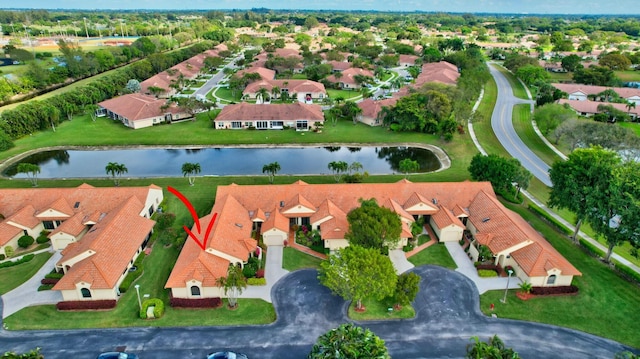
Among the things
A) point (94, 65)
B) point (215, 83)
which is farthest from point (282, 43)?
point (94, 65)

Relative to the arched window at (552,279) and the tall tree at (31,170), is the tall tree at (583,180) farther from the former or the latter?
the tall tree at (31,170)

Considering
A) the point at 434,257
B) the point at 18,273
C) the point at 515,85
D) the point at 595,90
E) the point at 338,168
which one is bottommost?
the point at 18,273

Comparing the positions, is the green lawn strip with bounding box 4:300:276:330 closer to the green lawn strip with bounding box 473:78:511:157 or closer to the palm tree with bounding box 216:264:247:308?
the palm tree with bounding box 216:264:247:308

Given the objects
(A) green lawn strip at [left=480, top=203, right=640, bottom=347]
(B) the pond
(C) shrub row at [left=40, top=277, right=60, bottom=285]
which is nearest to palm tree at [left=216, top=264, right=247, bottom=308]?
(C) shrub row at [left=40, top=277, right=60, bottom=285]

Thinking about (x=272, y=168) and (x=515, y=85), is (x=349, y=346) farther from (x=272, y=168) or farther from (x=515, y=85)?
(x=515, y=85)

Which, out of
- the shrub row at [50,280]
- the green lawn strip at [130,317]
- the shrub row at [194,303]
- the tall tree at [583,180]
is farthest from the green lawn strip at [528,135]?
the shrub row at [50,280]

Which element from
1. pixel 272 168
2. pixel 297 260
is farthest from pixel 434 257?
pixel 272 168

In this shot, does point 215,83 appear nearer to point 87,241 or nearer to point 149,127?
point 149,127
